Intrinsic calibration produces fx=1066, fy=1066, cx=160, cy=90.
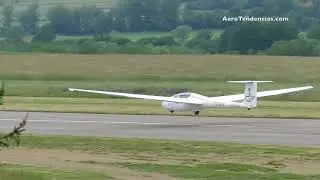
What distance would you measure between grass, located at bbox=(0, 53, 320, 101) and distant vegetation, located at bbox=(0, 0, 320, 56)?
2126cm

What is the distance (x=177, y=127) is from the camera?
1991 inches

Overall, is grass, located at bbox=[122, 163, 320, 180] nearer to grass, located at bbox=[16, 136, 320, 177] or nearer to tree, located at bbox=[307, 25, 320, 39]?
grass, located at bbox=[16, 136, 320, 177]

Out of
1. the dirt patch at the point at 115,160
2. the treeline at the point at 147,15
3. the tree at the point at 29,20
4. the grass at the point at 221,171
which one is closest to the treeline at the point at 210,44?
the treeline at the point at 147,15

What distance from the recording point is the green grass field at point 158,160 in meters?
30.7

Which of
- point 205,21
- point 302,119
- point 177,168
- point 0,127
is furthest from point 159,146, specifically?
point 205,21

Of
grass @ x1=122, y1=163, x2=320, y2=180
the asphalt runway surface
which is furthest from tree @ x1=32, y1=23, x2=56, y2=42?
grass @ x1=122, y1=163, x2=320, y2=180

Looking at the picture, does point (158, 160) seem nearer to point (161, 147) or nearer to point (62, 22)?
point (161, 147)

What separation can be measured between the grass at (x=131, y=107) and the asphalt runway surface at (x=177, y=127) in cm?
273

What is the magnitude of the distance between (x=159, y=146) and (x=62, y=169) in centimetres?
899

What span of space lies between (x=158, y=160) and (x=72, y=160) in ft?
9.32

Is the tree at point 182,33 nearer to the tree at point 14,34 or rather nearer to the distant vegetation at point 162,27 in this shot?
the distant vegetation at point 162,27

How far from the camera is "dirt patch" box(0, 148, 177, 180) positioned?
30672 millimetres

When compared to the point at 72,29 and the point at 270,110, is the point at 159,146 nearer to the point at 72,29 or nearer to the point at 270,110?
the point at 270,110

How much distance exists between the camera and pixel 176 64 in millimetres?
102188
